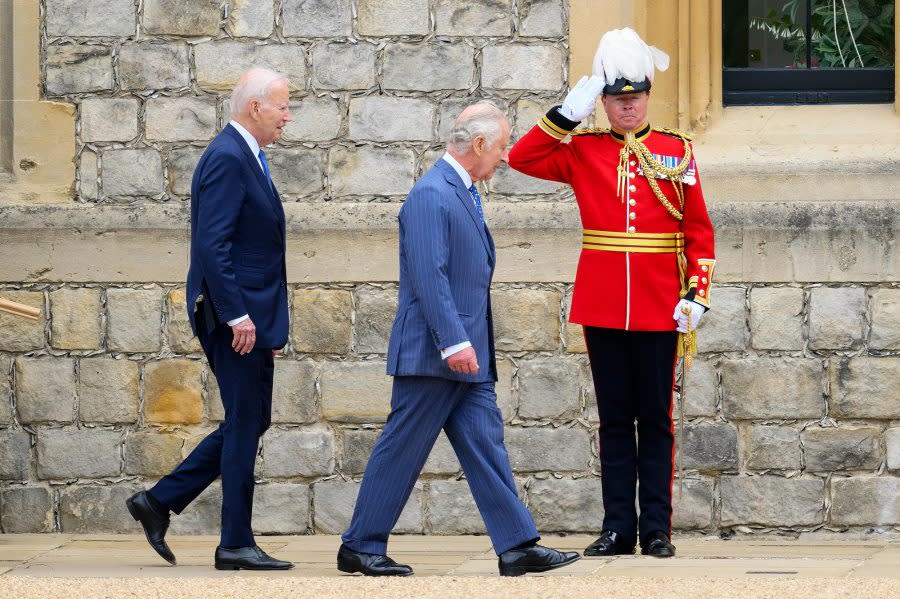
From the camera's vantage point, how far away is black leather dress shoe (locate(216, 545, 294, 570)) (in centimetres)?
514

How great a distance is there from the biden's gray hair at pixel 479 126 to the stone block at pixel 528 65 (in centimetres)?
130

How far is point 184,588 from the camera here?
4.30 metres

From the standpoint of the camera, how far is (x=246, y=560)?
202 inches

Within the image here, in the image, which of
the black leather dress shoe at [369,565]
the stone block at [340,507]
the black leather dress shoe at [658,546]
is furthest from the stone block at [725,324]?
the black leather dress shoe at [369,565]

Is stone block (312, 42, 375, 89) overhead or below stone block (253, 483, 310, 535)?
overhead

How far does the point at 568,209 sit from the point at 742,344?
31.8 inches

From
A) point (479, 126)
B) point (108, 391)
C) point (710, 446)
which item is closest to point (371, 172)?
point (108, 391)

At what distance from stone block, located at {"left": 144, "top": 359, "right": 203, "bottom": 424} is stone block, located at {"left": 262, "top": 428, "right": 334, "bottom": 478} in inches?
11.7

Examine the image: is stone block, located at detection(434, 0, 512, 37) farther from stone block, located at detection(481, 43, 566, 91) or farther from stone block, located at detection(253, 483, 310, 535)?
stone block, located at detection(253, 483, 310, 535)

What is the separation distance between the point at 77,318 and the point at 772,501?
2.66 m

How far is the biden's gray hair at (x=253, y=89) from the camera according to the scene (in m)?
5.19

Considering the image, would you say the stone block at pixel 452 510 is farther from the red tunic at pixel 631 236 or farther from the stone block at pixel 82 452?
the stone block at pixel 82 452

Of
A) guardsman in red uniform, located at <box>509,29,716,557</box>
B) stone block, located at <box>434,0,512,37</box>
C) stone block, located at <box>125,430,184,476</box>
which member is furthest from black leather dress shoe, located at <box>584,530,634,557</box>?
stone block, located at <box>434,0,512,37</box>

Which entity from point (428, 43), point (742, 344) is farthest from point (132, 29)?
point (742, 344)
